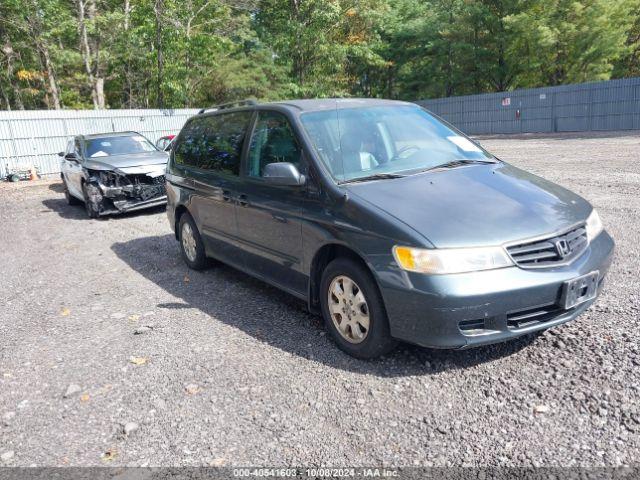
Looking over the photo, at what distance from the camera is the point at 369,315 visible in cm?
341

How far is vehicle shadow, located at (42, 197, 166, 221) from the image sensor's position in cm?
1068

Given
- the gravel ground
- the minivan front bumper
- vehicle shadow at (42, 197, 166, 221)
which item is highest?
the minivan front bumper

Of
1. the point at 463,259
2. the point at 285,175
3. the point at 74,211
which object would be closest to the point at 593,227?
the point at 463,259

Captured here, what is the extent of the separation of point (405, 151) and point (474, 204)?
39.7 inches

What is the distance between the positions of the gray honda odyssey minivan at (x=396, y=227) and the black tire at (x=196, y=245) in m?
0.80

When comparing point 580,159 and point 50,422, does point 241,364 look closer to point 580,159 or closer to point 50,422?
point 50,422

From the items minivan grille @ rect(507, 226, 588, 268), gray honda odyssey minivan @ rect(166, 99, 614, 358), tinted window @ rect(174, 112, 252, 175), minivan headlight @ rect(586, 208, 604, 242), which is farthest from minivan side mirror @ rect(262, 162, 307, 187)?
minivan headlight @ rect(586, 208, 604, 242)

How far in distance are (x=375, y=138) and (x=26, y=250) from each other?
6571mm

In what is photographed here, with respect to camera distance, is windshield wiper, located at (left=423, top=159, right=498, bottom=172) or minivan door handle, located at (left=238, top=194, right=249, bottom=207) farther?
minivan door handle, located at (left=238, top=194, right=249, bottom=207)

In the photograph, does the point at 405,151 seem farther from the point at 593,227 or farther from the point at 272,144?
the point at 593,227

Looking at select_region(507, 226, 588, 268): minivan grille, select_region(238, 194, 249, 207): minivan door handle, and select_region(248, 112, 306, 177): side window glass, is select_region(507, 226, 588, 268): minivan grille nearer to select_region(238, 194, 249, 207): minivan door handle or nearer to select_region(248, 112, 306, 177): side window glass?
select_region(248, 112, 306, 177): side window glass

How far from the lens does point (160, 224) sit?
927 centimetres

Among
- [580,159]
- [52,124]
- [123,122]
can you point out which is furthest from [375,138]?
[123,122]

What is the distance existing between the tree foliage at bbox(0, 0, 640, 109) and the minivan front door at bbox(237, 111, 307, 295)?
22.8 metres
